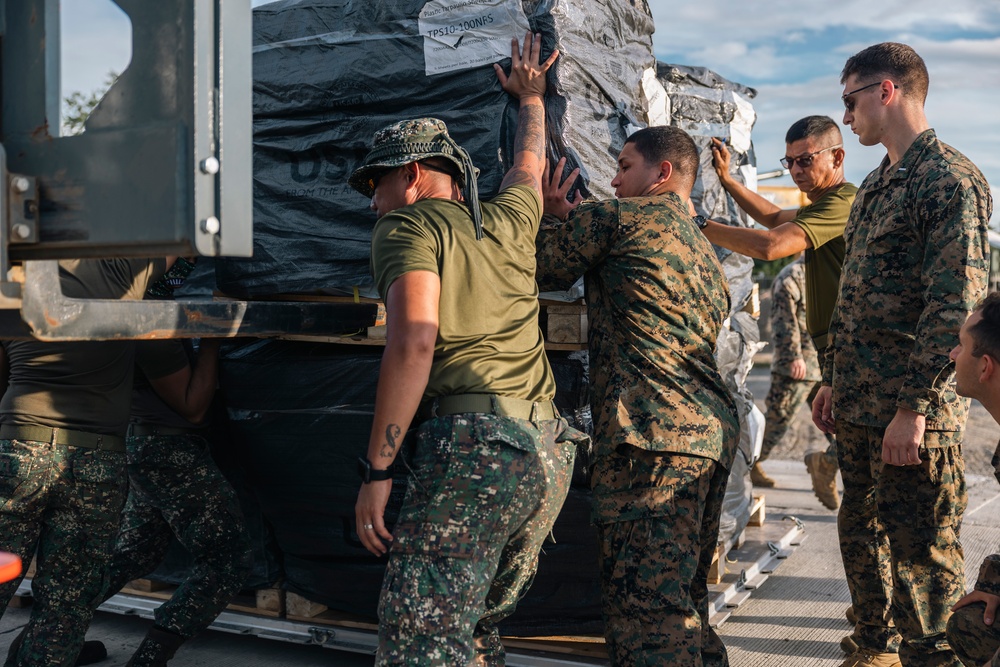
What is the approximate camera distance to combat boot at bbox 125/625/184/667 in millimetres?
3500

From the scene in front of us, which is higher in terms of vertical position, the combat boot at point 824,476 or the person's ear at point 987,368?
the person's ear at point 987,368

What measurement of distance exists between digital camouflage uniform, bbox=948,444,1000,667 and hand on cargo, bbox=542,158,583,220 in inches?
67.7

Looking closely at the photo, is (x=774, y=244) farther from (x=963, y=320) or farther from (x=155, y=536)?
(x=155, y=536)

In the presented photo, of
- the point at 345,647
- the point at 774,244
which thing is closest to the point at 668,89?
the point at 774,244

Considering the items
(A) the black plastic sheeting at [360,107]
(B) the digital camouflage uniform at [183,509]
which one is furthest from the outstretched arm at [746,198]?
(B) the digital camouflage uniform at [183,509]

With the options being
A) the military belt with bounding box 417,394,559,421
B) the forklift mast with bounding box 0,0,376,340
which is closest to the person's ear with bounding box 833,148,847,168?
the military belt with bounding box 417,394,559,421

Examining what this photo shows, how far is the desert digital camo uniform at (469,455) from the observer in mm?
2465

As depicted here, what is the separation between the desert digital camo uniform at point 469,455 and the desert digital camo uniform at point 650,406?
271 millimetres

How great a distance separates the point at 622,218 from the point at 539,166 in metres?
0.41

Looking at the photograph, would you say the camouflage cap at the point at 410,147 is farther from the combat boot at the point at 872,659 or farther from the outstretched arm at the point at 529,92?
the combat boot at the point at 872,659

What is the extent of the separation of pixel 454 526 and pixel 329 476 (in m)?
1.37

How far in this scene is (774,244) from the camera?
370cm

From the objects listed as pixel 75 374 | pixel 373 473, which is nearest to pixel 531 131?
pixel 373 473

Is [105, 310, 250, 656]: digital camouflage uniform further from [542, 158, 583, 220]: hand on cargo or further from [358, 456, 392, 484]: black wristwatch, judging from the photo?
[542, 158, 583, 220]: hand on cargo
